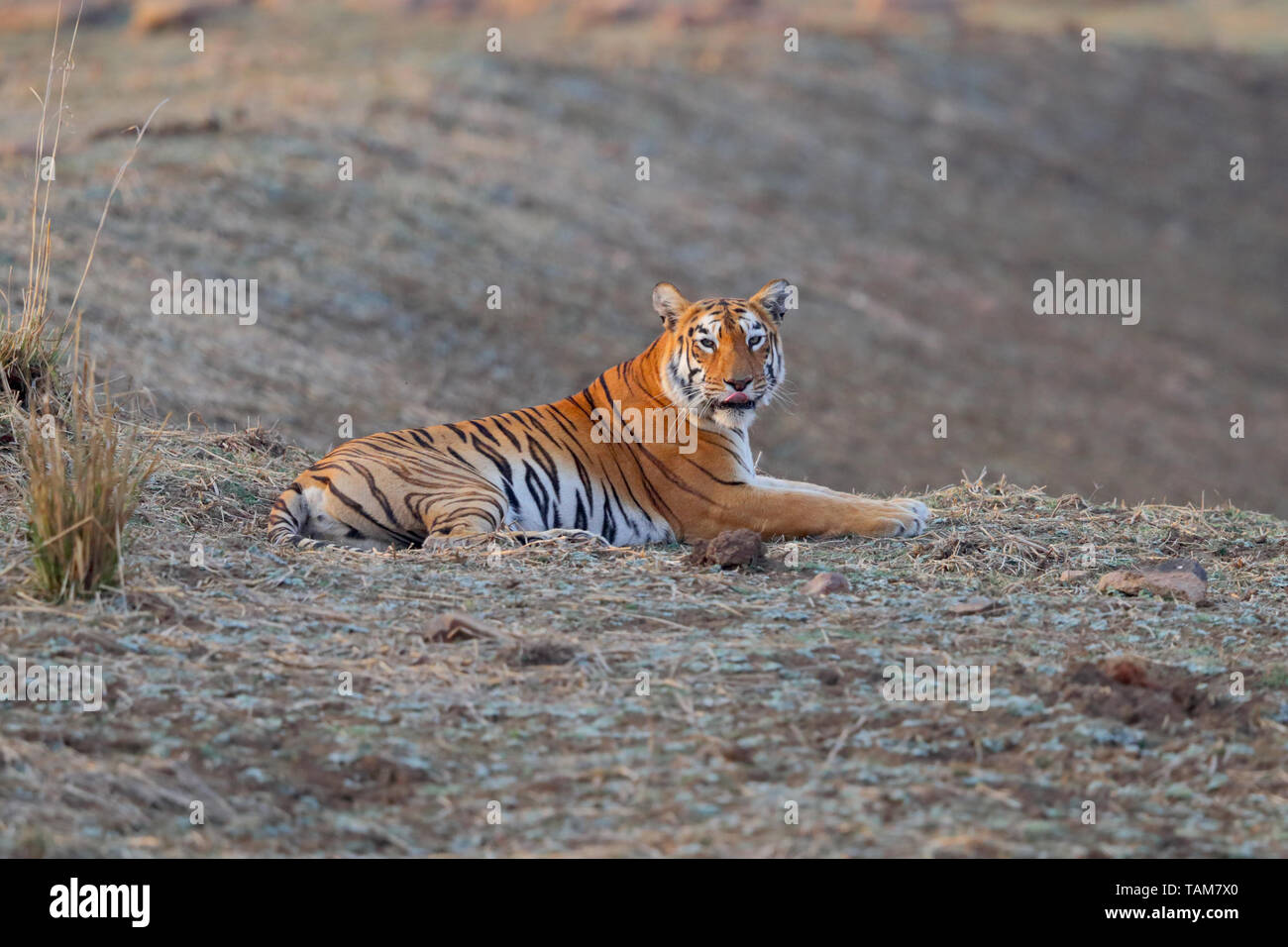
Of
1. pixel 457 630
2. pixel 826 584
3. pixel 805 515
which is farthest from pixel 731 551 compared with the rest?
pixel 457 630

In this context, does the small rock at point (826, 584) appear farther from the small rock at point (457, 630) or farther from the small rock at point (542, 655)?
the small rock at point (457, 630)

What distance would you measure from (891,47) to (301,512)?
2612 cm

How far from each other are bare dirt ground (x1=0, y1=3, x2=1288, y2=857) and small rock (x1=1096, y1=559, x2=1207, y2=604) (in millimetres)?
88

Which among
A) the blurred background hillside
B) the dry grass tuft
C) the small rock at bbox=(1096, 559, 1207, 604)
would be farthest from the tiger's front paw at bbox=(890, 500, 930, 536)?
the blurred background hillside

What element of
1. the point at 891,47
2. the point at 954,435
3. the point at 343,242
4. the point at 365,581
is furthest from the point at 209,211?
the point at 891,47

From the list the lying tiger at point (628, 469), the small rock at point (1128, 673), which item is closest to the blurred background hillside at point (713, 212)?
the lying tiger at point (628, 469)

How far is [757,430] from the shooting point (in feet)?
55.9

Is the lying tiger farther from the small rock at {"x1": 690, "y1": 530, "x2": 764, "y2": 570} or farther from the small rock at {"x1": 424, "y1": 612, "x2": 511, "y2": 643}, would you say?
the small rock at {"x1": 424, "y1": 612, "x2": 511, "y2": 643}

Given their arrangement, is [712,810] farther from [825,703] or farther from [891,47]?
[891,47]

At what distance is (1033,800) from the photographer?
15.0ft

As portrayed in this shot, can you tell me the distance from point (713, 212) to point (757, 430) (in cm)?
672

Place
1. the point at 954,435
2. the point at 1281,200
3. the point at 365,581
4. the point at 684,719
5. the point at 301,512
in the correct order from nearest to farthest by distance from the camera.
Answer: the point at 684,719 → the point at 365,581 → the point at 301,512 → the point at 954,435 → the point at 1281,200

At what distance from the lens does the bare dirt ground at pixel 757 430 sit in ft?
15.2
